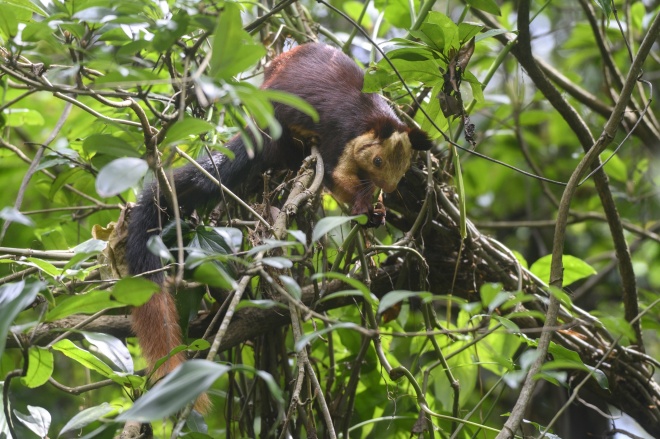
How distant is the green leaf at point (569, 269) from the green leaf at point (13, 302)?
4.70 feet

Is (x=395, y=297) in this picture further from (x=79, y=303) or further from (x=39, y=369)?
(x=39, y=369)

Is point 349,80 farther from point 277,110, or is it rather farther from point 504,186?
point 504,186

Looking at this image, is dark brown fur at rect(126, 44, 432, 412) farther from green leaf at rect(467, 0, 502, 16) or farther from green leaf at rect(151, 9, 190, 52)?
green leaf at rect(151, 9, 190, 52)

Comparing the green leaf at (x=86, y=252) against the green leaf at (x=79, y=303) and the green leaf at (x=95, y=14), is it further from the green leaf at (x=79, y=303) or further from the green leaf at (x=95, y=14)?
the green leaf at (x=95, y=14)

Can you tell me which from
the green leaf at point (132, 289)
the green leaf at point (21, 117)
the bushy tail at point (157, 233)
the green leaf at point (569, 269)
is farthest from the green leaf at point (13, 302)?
the green leaf at point (569, 269)

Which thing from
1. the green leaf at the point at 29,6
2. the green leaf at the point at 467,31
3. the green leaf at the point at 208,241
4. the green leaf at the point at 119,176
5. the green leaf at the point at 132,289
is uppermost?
the green leaf at the point at 467,31

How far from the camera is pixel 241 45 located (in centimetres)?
100

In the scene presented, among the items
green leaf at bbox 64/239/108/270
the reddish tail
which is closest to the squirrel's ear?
the reddish tail

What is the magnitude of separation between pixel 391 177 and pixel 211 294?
0.57 meters

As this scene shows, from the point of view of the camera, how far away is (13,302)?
98cm

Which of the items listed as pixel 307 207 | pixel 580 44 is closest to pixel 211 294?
pixel 307 207

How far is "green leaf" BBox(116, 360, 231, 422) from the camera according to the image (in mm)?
806

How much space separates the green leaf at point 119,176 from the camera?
35.8 inches

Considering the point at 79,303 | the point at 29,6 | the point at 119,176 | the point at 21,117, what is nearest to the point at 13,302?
the point at 79,303
